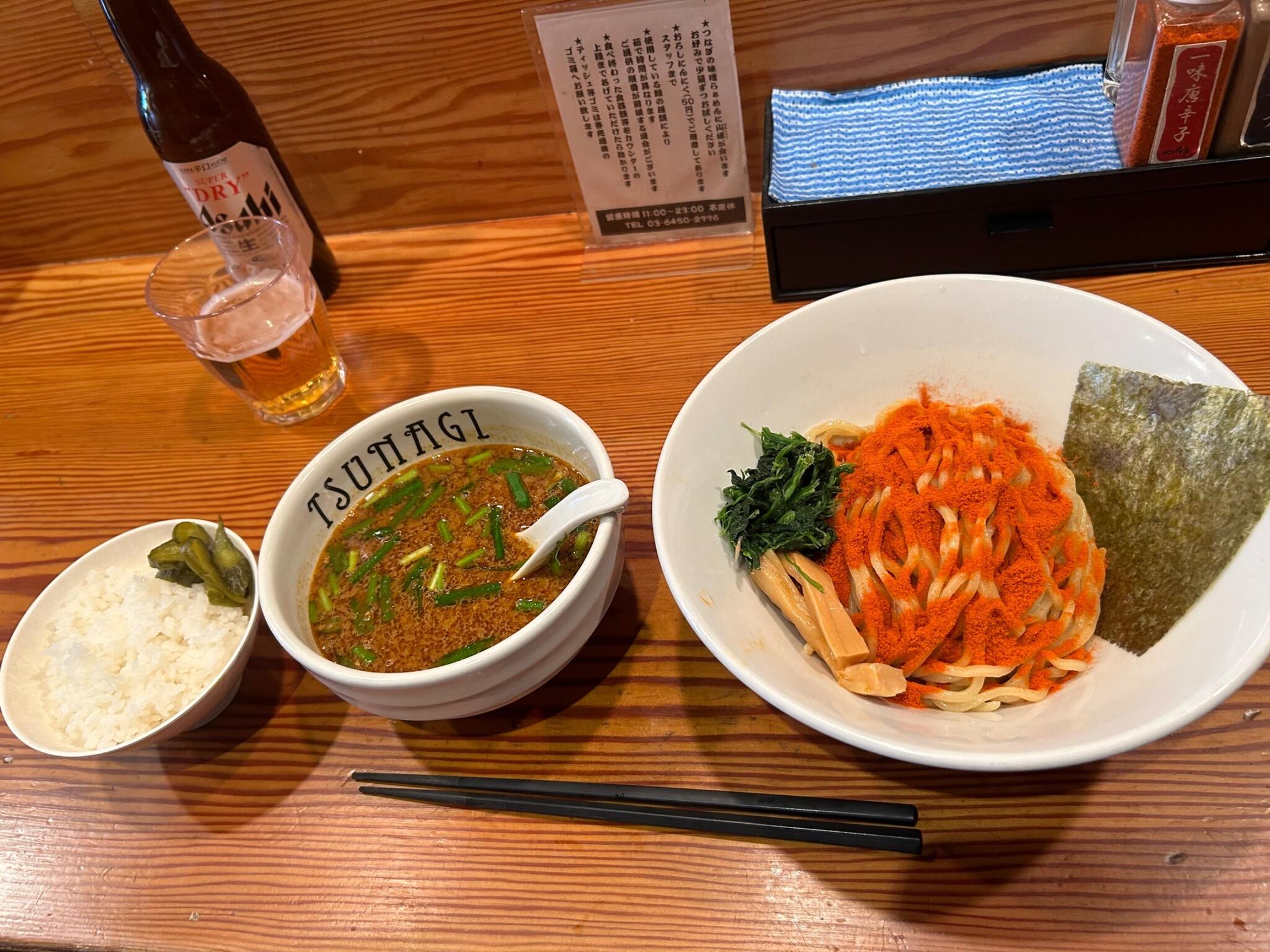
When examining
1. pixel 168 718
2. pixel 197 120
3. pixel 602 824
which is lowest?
pixel 602 824

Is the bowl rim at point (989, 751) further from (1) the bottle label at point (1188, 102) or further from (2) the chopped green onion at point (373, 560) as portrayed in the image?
(1) the bottle label at point (1188, 102)

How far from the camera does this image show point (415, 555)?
1232mm

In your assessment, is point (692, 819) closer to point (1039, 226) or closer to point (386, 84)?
point (1039, 226)

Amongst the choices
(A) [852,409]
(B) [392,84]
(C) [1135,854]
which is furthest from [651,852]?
(B) [392,84]

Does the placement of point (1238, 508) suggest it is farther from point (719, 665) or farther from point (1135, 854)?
point (719, 665)

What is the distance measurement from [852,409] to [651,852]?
692 mm

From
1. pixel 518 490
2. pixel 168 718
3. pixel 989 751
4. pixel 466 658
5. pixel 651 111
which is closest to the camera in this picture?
pixel 989 751

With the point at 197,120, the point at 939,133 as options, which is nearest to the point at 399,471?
the point at 197,120

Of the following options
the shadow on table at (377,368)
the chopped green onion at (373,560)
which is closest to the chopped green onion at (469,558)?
the chopped green onion at (373,560)

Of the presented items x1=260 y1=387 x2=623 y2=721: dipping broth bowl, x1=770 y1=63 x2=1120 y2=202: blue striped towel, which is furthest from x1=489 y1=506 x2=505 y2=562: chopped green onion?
x1=770 y1=63 x2=1120 y2=202: blue striped towel

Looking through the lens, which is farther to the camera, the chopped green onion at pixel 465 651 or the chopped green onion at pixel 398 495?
the chopped green onion at pixel 398 495

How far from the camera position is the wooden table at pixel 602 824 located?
960 millimetres

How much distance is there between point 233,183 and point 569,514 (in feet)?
3.40

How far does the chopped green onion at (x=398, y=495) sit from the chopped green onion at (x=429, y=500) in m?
0.02
